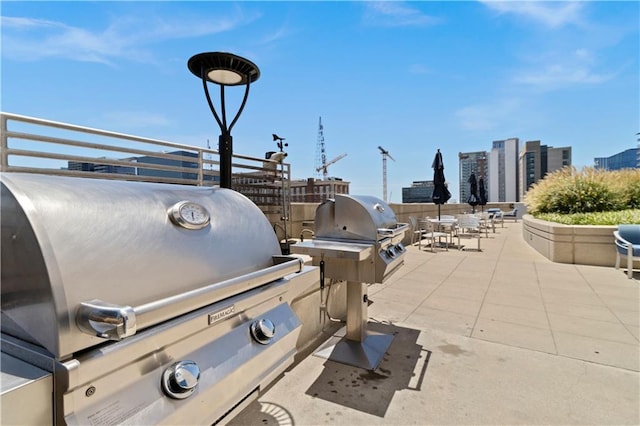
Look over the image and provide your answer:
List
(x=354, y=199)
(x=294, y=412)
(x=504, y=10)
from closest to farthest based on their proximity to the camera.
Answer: (x=294, y=412) → (x=354, y=199) → (x=504, y=10)

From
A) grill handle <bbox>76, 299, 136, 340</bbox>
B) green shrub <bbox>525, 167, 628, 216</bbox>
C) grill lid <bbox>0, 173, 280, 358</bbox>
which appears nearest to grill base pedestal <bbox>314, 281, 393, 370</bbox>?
grill lid <bbox>0, 173, 280, 358</bbox>

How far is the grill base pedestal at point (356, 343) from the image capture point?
3075 mm

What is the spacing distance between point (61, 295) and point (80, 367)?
0.19m

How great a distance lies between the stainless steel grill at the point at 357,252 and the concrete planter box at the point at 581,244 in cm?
640

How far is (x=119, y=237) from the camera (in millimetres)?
973

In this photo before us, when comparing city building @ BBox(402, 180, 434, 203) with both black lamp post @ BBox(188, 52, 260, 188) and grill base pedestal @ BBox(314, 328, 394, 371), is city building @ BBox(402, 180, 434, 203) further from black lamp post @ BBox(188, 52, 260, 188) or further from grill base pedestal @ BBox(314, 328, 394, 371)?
black lamp post @ BBox(188, 52, 260, 188)

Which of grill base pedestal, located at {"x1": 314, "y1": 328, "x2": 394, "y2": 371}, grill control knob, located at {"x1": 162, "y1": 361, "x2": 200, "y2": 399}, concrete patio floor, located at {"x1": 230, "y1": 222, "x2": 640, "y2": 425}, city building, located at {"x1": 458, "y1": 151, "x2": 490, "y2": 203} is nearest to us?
grill control knob, located at {"x1": 162, "y1": 361, "x2": 200, "y2": 399}

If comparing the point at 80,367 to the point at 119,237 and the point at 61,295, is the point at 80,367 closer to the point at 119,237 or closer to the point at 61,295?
the point at 61,295

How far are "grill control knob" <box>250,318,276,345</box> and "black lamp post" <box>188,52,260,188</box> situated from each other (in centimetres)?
157

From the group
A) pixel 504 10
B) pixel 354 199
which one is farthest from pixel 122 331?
pixel 504 10

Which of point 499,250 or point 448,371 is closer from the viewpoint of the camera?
point 448,371

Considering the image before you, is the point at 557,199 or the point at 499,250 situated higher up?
the point at 557,199

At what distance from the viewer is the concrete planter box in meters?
6.96

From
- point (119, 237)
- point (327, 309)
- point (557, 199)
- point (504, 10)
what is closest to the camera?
point (119, 237)
